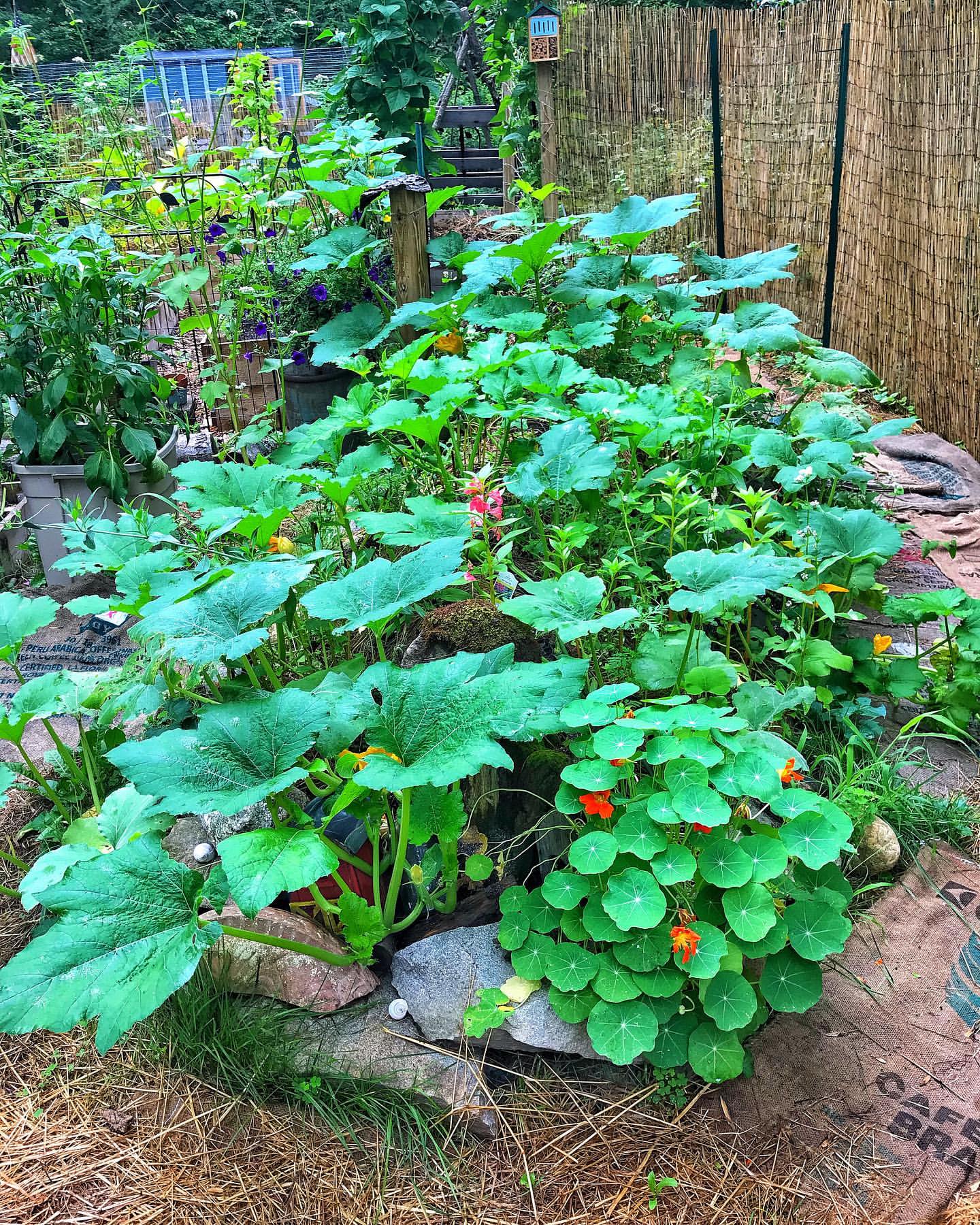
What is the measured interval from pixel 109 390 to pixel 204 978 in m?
2.29

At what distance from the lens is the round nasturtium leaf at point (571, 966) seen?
142 centimetres

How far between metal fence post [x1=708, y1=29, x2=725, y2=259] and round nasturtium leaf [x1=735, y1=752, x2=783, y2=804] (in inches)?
161

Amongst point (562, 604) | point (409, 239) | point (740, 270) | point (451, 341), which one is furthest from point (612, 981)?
point (409, 239)

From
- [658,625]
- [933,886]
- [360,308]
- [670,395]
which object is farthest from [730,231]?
[933,886]

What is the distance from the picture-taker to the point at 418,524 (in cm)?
185

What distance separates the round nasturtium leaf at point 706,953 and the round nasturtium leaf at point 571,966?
0.14 m

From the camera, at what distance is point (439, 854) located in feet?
5.44

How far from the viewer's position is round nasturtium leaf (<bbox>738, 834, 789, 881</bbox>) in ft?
4.54

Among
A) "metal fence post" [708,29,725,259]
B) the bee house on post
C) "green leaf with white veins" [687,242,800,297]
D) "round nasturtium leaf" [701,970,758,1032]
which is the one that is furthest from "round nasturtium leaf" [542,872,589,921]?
the bee house on post

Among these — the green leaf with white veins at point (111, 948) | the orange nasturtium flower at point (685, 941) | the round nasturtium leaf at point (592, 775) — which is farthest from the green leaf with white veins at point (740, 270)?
the green leaf with white veins at point (111, 948)

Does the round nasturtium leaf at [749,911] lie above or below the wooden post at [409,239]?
below

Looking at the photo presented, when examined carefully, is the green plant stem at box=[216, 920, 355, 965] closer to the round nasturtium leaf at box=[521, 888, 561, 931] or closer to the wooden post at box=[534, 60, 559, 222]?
the round nasturtium leaf at box=[521, 888, 561, 931]

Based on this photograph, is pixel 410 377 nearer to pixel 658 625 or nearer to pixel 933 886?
pixel 658 625

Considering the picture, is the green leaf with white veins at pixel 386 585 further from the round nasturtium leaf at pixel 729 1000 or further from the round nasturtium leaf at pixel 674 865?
the round nasturtium leaf at pixel 729 1000
